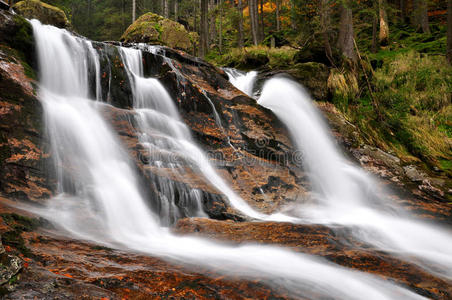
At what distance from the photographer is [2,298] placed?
4.91 feet

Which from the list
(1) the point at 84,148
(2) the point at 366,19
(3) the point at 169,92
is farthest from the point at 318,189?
(2) the point at 366,19

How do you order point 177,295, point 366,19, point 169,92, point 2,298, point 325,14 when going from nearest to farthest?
point 2,298 < point 177,295 < point 169,92 < point 325,14 < point 366,19

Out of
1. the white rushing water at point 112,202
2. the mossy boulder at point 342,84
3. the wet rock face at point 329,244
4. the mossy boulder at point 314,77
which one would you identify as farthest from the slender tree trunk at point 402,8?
the wet rock face at point 329,244

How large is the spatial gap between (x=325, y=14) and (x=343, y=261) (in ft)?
29.2

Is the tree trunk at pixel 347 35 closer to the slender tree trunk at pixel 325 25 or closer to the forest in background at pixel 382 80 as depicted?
the forest in background at pixel 382 80

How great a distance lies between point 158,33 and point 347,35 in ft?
37.1

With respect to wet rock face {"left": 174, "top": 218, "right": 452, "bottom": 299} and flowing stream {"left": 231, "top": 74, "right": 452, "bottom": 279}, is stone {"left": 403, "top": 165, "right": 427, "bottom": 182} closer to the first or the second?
flowing stream {"left": 231, "top": 74, "right": 452, "bottom": 279}

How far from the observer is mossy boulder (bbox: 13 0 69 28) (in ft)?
46.4

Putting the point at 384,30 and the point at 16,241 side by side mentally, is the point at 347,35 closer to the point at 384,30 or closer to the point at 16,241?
the point at 384,30

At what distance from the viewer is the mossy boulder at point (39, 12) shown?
46.4 ft

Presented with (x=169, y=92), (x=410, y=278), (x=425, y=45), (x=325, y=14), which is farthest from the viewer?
(x=425, y=45)

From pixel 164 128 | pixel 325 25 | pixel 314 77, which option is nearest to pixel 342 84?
pixel 314 77

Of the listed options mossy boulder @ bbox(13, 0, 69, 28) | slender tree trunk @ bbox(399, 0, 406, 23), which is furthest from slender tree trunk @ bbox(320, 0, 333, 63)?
slender tree trunk @ bbox(399, 0, 406, 23)

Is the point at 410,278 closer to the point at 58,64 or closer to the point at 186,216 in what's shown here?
the point at 186,216
